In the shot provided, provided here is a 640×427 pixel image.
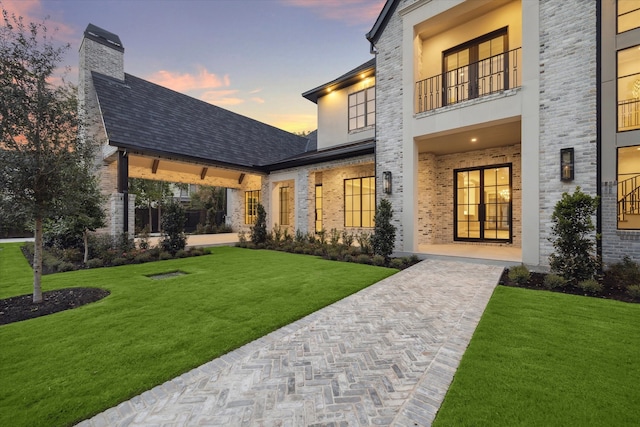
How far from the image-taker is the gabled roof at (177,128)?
10.2 m

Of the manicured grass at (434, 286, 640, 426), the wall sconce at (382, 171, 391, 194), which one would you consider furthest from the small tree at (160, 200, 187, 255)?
the manicured grass at (434, 286, 640, 426)

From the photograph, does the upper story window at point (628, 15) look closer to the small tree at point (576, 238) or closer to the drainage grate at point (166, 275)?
the small tree at point (576, 238)

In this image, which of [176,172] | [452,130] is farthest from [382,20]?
[176,172]

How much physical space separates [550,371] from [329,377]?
81.5 inches

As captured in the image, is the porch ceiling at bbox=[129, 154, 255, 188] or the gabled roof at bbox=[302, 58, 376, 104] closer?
the gabled roof at bbox=[302, 58, 376, 104]

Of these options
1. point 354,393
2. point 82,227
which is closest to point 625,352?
point 354,393

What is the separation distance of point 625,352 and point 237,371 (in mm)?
4020

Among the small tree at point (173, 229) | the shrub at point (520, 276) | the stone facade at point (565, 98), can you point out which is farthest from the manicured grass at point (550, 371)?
the small tree at point (173, 229)

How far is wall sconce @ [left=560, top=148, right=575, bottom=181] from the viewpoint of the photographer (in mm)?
6086

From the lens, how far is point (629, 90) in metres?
7.98

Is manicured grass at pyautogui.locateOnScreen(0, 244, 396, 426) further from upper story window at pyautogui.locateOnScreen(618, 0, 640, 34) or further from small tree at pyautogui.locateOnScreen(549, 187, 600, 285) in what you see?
upper story window at pyautogui.locateOnScreen(618, 0, 640, 34)

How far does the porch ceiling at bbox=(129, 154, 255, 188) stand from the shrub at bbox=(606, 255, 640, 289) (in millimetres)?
13011

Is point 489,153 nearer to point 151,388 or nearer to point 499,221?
point 499,221

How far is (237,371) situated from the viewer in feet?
8.52
